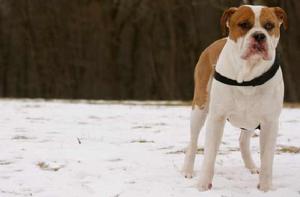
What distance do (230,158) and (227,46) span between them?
6.22 feet

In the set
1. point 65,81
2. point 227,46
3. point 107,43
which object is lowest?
point 65,81

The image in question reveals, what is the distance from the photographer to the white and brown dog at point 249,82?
4.05m

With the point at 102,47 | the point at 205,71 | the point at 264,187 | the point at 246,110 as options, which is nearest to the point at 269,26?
the point at 246,110

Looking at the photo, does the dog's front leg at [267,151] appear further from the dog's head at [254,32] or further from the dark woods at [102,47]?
the dark woods at [102,47]

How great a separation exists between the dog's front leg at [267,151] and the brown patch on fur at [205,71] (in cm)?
67

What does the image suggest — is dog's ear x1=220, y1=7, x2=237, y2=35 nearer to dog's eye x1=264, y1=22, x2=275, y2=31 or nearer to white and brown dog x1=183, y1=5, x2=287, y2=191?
white and brown dog x1=183, y1=5, x2=287, y2=191

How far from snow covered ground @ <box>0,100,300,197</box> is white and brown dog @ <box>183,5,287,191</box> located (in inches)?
15.3

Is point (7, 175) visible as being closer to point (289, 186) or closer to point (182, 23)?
point (289, 186)

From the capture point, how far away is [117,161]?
567 cm

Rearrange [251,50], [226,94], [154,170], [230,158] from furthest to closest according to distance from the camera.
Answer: [230,158] < [154,170] < [226,94] < [251,50]

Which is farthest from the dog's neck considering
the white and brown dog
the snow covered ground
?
the snow covered ground

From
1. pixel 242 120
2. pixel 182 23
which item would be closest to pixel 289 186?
pixel 242 120

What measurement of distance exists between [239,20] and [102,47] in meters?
24.1

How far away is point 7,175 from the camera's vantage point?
195 inches
